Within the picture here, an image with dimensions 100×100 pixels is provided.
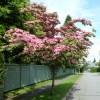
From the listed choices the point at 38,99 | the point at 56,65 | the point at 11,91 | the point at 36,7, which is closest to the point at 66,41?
the point at 56,65

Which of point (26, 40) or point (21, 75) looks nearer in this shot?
point (26, 40)

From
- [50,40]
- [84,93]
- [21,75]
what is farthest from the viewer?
[21,75]

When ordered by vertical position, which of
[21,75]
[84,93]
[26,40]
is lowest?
[84,93]

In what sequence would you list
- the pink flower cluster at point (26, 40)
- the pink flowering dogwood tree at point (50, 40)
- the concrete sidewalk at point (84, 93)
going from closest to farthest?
the pink flower cluster at point (26, 40)
the pink flowering dogwood tree at point (50, 40)
the concrete sidewalk at point (84, 93)

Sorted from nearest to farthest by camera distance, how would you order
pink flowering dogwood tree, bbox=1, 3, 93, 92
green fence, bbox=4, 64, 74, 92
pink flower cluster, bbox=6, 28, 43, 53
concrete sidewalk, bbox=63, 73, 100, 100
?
pink flower cluster, bbox=6, 28, 43, 53
pink flowering dogwood tree, bbox=1, 3, 93, 92
concrete sidewalk, bbox=63, 73, 100, 100
green fence, bbox=4, 64, 74, 92

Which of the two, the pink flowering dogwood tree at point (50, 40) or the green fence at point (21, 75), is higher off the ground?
the pink flowering dogwood tree at point (50, 40)

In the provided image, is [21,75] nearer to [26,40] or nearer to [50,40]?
[50,40]

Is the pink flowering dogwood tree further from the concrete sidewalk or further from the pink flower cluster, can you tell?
the concrete sidewalk

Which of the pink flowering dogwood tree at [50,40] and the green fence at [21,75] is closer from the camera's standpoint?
the pink flowering dogwood tree at [50,40]

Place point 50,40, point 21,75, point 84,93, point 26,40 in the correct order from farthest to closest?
point 21,75, point 84,93, point 50,40, point 26,40

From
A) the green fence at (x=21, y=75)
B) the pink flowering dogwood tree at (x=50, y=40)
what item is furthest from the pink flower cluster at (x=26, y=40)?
the green fence at (x=21, y=75)

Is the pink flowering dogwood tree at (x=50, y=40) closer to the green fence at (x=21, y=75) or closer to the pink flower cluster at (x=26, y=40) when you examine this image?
the pink flower cluster at (x=26, y=40)

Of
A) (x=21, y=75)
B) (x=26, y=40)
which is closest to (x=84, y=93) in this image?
(x=21, y=75)

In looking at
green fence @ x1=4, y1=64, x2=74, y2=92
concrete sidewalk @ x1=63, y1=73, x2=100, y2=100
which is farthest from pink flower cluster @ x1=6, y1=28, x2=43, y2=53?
concrete sidewalk @ x1=63, y1=73, x2=100, y2=100
